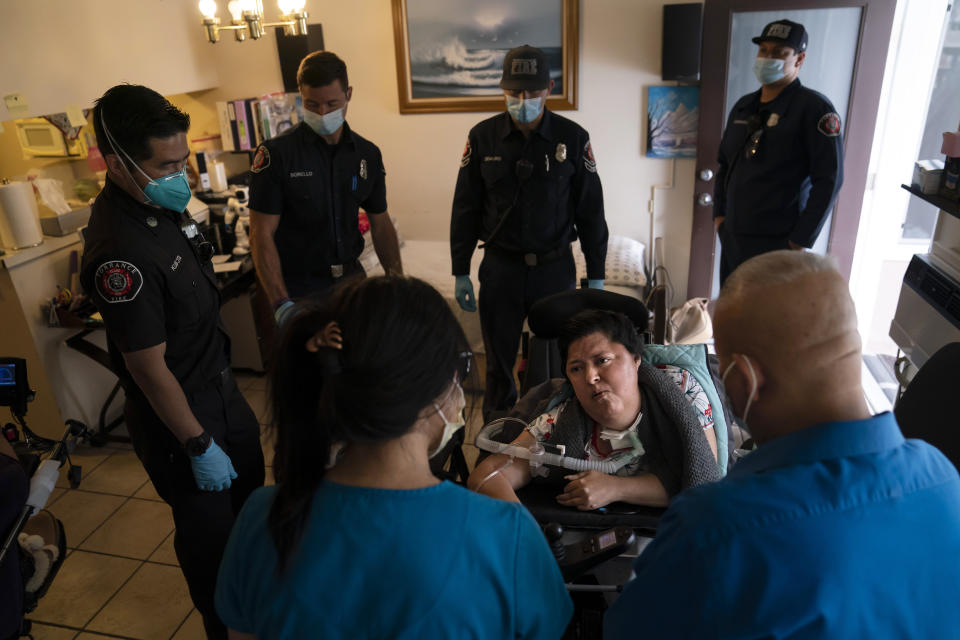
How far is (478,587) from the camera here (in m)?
0.90

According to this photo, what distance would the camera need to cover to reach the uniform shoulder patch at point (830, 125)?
9.61ft

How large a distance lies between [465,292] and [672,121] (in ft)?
6.00

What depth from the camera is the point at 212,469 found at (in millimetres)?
1896

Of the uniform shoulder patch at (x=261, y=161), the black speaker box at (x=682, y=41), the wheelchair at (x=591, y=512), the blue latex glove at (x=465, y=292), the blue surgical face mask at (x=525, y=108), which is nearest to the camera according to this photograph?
the wheelchair at (x=591, y=512)

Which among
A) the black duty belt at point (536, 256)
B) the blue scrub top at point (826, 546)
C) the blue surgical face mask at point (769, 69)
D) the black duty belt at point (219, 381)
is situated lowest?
the black duty belt at point (219, 381)

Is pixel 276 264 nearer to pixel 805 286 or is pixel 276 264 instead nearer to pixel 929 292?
pixel 805 286

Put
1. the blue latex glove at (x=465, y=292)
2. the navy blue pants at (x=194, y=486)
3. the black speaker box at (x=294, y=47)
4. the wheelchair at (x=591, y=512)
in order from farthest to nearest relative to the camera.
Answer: the black speaker box at (x=294, y=47), the blue latex glove at (x=465, y=292), the navy blue pants at (x=194, y=486), the wheelchair at (x=591, y=512)

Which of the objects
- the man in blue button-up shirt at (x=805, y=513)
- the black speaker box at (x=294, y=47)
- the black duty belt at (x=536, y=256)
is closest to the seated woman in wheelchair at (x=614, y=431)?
the man in blue button-up shirt at (x=805, y=513)

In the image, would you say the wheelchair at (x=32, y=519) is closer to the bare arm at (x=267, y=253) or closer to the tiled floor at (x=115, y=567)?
the tiled floor at (x=115, y=567)

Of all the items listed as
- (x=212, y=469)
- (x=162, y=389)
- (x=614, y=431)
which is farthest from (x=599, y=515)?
(x=162, y=389)

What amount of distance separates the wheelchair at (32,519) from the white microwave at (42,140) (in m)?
2.10

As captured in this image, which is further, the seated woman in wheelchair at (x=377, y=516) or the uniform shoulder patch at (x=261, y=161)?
the uniform shoulder patch at (x=261, y=161)

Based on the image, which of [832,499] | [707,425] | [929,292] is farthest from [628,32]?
[832,499]

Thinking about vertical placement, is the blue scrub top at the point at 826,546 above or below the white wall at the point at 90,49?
below
